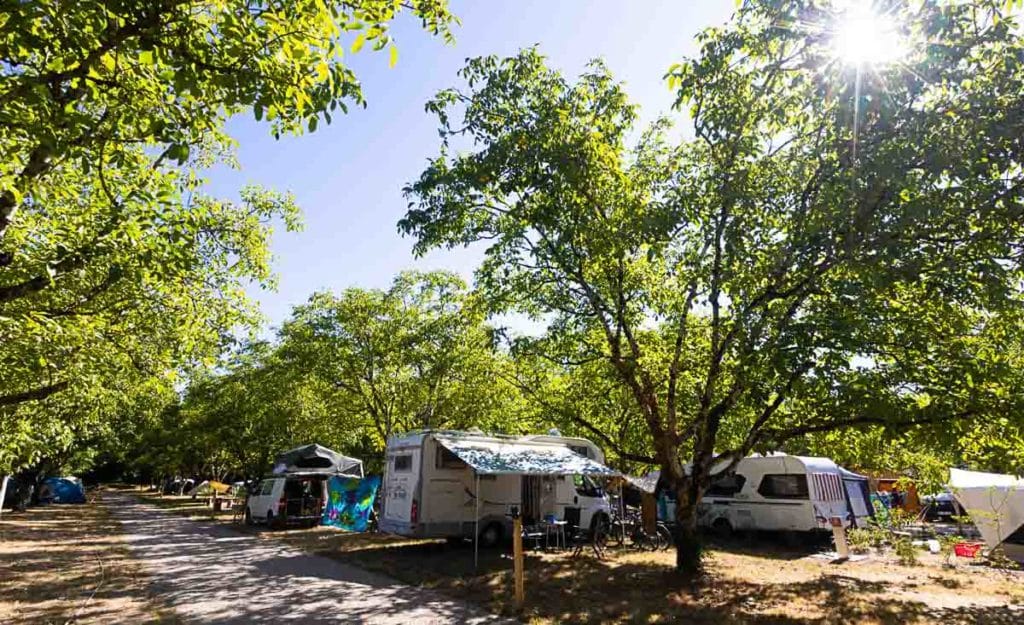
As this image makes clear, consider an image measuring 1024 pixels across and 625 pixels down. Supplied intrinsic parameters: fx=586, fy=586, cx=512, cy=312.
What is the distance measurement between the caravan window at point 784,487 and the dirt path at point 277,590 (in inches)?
486

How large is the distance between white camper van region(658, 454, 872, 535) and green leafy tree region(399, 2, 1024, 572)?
17.4 feet

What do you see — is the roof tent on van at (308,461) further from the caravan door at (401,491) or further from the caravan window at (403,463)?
the caravan window at (403,463)

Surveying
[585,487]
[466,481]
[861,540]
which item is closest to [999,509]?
[861,540]

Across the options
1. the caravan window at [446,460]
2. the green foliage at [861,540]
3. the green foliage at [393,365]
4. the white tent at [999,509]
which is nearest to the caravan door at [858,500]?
the green foliage at [861,540]

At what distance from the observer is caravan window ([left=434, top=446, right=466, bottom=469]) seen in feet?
46.1

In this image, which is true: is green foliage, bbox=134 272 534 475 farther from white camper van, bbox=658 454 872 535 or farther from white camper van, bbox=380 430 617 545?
white camper van, bbox=658 454 872 535

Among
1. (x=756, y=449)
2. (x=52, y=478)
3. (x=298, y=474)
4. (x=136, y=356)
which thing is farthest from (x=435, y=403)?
(x=52, y=478)

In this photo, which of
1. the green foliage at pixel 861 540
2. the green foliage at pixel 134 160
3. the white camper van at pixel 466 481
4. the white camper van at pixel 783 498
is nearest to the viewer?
the green foliage at pixel 134 160

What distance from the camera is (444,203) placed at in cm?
1107

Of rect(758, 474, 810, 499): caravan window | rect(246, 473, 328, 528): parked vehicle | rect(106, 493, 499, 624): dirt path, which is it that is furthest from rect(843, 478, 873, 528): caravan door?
rect(246, 473, 328, 528): parked vehicle

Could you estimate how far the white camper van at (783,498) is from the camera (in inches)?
669

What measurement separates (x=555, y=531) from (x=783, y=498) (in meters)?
7.46

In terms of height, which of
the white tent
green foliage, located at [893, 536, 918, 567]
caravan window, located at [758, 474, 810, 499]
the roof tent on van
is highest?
the roof tent on van

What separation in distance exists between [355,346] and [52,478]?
3117cm
